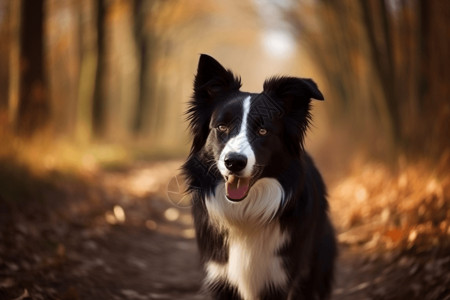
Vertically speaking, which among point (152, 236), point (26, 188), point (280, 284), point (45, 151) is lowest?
point (280, 284)

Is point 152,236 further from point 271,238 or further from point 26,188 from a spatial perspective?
point 271,238

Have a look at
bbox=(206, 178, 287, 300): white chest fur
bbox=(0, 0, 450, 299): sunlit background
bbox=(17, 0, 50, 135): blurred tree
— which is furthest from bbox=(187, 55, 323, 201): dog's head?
bbox=(17, 0, 50, 135): blurred tree

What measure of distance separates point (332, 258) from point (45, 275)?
292cm

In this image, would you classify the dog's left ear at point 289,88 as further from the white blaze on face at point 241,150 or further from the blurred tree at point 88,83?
the blurred tree at point 88,83

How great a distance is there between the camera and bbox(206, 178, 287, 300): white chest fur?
3900 millimetres

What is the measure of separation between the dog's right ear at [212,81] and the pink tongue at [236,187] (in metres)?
0.91

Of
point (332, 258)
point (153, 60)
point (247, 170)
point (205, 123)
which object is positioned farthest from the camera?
point (153, 60)

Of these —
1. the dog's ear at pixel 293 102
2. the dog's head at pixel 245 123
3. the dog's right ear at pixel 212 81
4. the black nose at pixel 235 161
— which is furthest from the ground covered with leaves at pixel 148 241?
the dog's ear at pixel 293 102

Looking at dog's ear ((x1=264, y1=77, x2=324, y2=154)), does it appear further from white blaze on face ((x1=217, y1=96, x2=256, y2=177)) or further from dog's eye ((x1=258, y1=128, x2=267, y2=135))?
white blaze on face ((x1=217, y1=96, x2=256, y2=177))

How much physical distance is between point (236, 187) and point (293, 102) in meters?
0.93

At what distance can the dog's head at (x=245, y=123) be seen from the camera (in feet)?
12.2

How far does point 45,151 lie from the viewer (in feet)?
26.7

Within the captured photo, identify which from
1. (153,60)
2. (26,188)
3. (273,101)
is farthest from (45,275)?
(153,60)

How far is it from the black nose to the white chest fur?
1.31 ft
